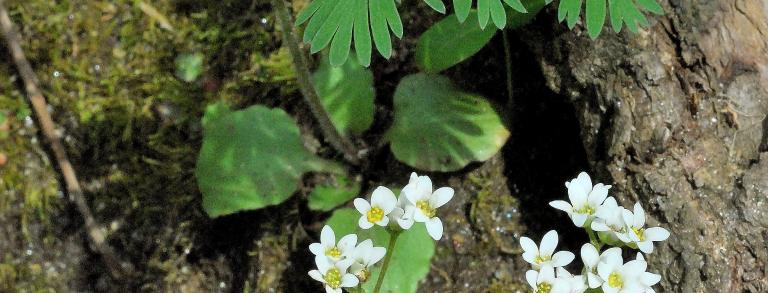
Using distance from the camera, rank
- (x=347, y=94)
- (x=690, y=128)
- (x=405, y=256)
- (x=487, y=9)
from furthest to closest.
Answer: (x=347, y=94) → (x=405, y=256) → (x=690, y=128) → (x=487, y=9)

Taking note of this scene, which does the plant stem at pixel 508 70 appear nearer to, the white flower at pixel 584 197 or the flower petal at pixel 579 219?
the white flower at pixel 584 197

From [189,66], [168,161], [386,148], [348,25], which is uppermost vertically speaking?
[348,25]

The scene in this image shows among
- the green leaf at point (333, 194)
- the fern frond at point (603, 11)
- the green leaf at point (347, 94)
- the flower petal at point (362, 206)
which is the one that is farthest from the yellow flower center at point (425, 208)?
the green leaf at point (347, 94)

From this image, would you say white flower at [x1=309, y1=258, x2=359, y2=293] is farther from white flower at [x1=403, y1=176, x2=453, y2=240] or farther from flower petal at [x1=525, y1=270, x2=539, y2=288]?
flower petal at [x1=525, y1=270, x2=539, y2=288]

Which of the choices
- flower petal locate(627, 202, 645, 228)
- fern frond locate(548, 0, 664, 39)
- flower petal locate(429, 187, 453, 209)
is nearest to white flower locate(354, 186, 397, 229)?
flower petal locate(429, 187, 453, 209)

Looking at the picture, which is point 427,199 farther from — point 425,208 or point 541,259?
point 541,259

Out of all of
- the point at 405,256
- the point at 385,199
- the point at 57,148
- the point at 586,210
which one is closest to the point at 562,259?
the point at 586,210
